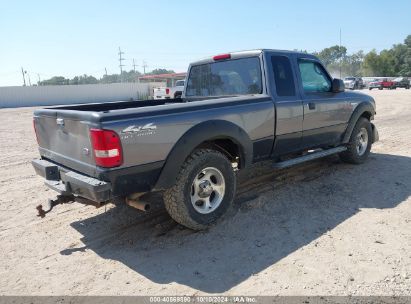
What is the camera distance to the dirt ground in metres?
3.22

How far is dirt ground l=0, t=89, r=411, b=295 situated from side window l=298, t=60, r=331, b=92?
4.76 ft

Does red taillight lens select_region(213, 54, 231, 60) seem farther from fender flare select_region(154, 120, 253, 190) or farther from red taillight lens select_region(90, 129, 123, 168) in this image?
red taillight lens select_region(90, 129, 123, 168)

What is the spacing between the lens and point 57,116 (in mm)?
4070

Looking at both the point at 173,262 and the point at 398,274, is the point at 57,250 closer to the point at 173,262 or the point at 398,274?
the point at 173,262

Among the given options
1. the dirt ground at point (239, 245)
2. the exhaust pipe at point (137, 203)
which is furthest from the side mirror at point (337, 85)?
the exhaust pipe at point (137, 203)

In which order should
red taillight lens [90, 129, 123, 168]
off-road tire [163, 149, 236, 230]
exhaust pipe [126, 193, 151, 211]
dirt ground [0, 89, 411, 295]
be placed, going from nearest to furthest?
dirt ground [0, 89, 411, 295], red taillight lens [90, 129, 123, 168], exhaust pipe [126, 193, 151, 211], off-road tire [163, 149, 236, 230]

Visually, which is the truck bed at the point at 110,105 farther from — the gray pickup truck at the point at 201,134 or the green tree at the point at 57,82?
the green tree at the point at 57,82

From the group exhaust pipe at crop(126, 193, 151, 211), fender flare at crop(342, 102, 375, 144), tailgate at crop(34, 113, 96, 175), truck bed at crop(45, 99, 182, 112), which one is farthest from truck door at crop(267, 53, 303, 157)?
tailgate at crop(34, 113, 96, 175)

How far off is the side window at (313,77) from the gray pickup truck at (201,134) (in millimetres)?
17

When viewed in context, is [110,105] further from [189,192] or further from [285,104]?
[285,104]

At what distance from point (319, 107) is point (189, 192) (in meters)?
2.71

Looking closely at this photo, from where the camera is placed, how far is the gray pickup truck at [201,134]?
3.50m

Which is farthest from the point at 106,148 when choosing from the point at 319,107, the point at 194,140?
the point at 319,107

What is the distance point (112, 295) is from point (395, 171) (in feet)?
16.9
